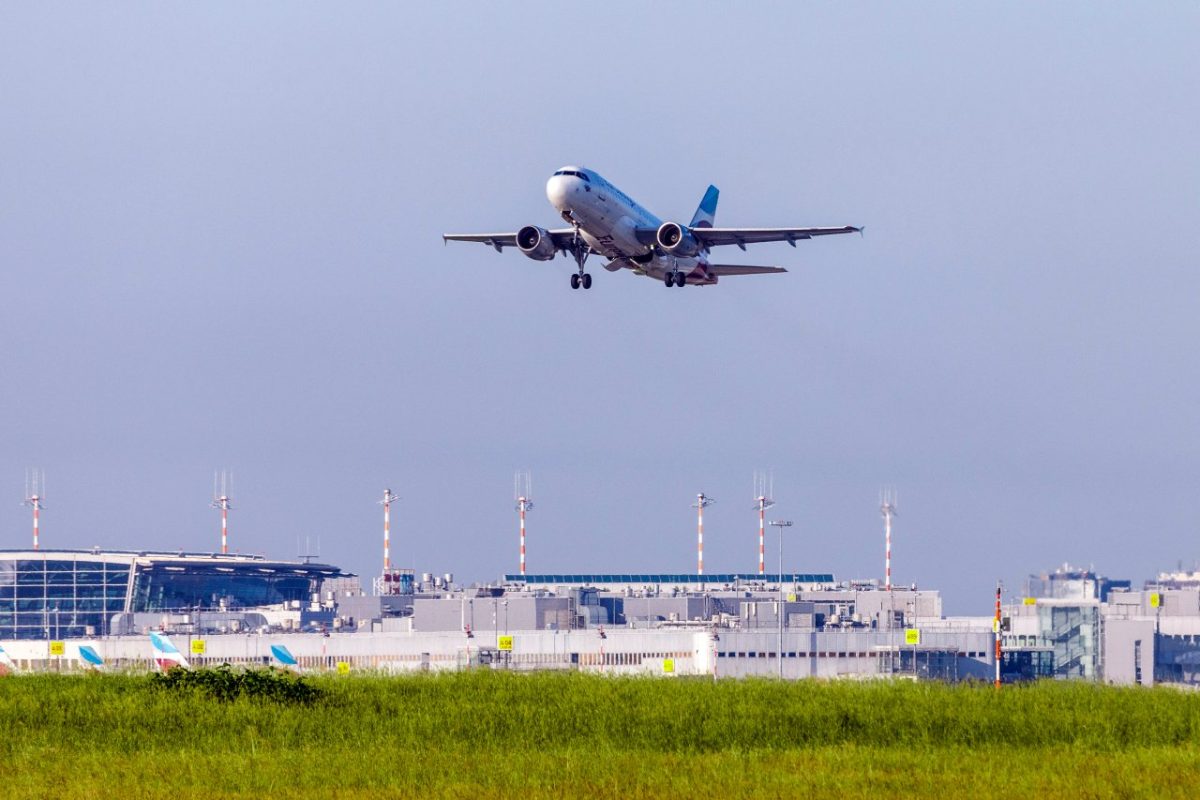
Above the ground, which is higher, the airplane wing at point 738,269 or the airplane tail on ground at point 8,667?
the airplane wing at point 738,269

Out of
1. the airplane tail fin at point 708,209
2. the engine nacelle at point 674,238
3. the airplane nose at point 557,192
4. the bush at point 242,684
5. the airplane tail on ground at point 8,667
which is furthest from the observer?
the airplane tail fin at point 708,209

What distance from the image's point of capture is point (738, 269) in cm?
9250

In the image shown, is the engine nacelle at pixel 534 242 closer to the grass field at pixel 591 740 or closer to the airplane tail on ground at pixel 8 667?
the airplane tail on ground at pixel 8 667

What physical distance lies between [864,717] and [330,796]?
1613cm

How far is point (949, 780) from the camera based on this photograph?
37188 mm

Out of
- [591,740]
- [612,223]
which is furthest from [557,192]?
[591,740]

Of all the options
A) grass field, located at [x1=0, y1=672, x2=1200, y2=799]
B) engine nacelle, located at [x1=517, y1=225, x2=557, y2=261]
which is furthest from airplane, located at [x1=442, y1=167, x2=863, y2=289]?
grass field, located at [x1=0, y1=672, x2=1200, y2=799]

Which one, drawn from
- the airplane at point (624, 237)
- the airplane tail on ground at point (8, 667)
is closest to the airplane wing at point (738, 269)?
the airplane at point (624, 237)

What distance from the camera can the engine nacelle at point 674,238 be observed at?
8681 centimetres

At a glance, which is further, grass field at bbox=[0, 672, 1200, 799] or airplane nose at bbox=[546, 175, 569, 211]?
airplane nose at bbox=[546, 175, 569, 211]

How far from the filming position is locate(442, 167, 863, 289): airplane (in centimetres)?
8331

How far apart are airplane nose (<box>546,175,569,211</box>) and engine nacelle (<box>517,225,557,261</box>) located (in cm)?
396

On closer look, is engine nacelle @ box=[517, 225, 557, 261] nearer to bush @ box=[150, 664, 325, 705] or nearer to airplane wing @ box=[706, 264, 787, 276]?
airplane wing @ box=[706, 264, 787, 276]

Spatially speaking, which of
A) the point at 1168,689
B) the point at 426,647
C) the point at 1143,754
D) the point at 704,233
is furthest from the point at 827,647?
the point at 1143,754
